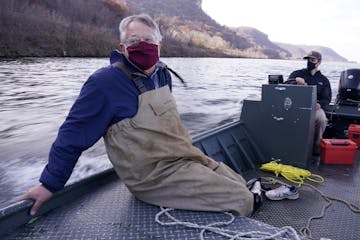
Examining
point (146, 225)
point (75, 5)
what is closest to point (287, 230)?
point (146, 225)

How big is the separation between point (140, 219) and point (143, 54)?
3.42ft

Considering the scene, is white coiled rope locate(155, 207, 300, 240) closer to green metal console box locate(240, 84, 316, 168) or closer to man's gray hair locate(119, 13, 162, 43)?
man's gray hair locate(119, 13, 162, 43)

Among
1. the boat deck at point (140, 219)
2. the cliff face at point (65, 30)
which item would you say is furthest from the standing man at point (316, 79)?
the cliff face at point (65, 30)

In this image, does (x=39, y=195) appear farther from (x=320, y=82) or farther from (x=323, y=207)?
(x=320, y=82)

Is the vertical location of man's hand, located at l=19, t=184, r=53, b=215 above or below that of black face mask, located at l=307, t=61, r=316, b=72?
below

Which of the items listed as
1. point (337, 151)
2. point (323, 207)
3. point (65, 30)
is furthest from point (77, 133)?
point (65, 30)

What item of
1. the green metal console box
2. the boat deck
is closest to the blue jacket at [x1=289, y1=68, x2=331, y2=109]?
the green metal console box

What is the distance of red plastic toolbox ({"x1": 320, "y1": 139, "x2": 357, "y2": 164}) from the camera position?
4578 millimetres

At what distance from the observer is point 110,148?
88.8 inches

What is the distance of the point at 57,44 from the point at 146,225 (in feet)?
127

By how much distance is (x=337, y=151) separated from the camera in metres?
4.60

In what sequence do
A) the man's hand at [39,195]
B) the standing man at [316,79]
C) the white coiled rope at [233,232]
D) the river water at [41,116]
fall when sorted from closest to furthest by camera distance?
the white coiled rope at [233,232] → the man's hand at [39,195] → the standing man at [316,79] → the river water at [41,116]

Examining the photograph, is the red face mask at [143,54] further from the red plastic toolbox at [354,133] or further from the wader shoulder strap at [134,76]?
the red plastic toolbox at [354,133]

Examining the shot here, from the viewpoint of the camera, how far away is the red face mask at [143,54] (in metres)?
2.22
